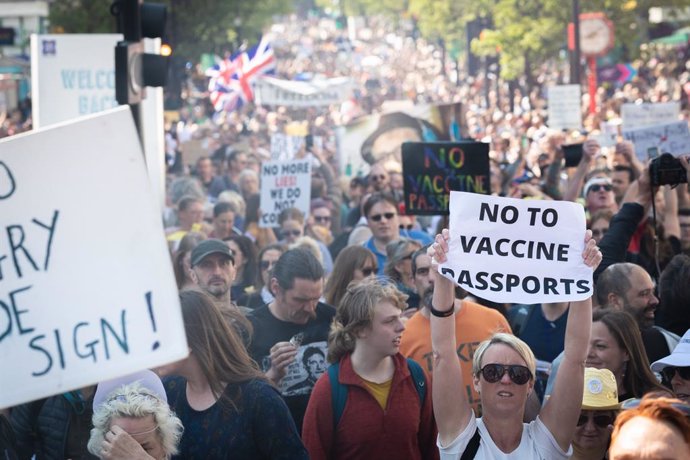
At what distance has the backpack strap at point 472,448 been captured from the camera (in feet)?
15.5

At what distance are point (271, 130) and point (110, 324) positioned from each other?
24682 millimetres

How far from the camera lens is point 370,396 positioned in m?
5.61

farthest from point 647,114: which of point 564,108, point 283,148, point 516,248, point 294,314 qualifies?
point 516,248

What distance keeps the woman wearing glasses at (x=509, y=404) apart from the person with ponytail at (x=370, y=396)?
28.8 inches

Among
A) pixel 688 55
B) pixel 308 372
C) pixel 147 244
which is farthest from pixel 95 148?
pixel 688 55

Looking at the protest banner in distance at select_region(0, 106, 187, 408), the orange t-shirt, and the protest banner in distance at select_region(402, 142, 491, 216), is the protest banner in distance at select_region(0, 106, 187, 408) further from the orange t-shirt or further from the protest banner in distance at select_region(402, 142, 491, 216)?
the protest banner in distance at select_region(402, 142, 491, 216)

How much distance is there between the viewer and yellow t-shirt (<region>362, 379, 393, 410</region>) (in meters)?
5.61

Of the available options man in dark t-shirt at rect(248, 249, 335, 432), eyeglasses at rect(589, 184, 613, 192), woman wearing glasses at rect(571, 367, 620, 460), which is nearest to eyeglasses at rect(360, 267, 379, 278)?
man in dark t-shirt at rect(248, 249, 335, 432)

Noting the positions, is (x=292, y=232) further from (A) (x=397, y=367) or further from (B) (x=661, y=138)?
Result: (A) (x=397, y=367)

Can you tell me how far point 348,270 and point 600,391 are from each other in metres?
2.95

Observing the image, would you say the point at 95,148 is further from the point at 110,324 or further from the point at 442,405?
the point at 442,405

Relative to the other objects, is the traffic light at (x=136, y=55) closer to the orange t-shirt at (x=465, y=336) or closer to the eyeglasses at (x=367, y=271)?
the eyeglasses at (x=367, y=271)

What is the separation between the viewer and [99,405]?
482 centimetres

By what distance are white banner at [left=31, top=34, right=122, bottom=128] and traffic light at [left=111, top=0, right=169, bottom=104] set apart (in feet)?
7.28
